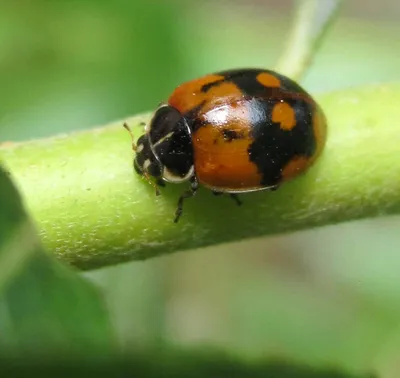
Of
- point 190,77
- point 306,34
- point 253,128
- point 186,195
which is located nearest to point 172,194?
point 186,195

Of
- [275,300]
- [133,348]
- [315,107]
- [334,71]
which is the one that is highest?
[315,107]

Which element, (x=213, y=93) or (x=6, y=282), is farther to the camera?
(x=213, y=93)

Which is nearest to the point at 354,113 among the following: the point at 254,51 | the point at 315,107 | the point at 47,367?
the point at 315,107

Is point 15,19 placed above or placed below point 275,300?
above

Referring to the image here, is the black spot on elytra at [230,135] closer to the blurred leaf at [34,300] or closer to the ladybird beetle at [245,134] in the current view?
the ladybird beetle at [245,134]

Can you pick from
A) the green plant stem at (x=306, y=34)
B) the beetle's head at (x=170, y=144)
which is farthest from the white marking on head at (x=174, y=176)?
the green plant stem at (x=306, y=34)

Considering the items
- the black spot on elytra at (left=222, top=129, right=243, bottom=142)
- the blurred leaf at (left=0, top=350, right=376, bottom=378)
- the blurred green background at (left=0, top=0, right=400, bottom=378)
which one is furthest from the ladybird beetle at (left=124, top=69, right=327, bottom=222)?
the blurred green background at (left=0, top=0, right=400, bottom=378)

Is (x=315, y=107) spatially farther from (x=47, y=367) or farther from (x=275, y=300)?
(x=275, y=300)
